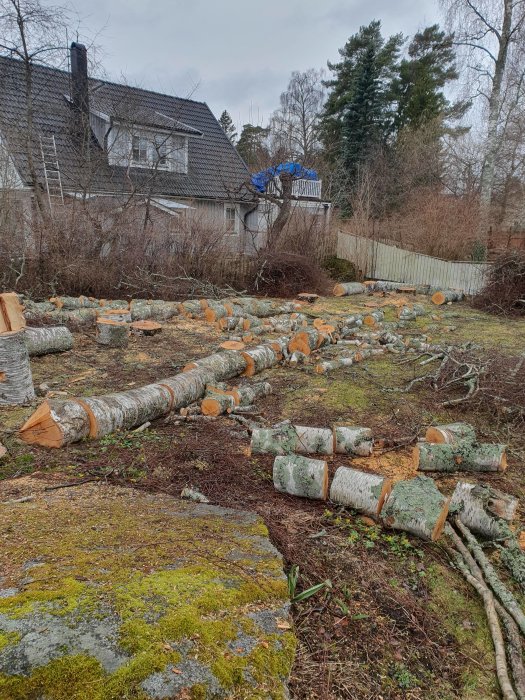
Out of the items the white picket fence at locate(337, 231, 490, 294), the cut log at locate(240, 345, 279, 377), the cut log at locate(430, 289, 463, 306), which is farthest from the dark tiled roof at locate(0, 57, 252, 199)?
the cut log at locate(240, 345, 279, 377)

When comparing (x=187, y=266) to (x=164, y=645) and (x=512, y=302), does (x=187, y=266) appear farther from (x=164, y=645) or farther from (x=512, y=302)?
(x=164, y=645)

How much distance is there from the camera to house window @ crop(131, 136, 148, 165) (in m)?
15.1

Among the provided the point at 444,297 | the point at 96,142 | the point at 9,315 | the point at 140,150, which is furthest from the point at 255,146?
the point at 9,315

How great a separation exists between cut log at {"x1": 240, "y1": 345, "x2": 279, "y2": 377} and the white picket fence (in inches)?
345

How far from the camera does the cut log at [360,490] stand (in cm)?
271

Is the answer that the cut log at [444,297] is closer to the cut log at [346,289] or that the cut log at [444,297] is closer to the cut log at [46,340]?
the cut log at [346,289]

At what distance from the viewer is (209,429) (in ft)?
13.0

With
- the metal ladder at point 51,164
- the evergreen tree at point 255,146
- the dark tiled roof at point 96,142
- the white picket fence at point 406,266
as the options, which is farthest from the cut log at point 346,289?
the metal ladder at point 51,164

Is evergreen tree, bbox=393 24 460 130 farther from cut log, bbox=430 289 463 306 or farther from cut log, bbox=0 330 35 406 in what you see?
cut log, bbox=0 330 35 406

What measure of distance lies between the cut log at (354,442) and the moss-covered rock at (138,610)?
5.11 ft

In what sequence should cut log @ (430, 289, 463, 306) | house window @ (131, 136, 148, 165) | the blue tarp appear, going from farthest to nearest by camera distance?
house window @ (131, 136, 148, 165) < the blue tarp < cut log @ (430, 289, 463, 306)

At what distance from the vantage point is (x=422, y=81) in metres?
27.4

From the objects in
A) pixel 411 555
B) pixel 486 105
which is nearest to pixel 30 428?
pixel 411 555

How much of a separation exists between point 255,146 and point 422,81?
12.0 meters
